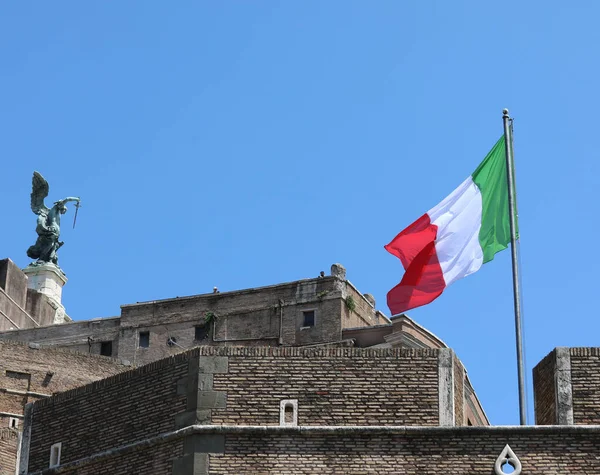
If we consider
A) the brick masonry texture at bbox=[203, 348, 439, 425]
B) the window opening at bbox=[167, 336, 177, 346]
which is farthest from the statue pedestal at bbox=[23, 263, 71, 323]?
the brick masonry texture at bbox=[203, 348, 439, 425]

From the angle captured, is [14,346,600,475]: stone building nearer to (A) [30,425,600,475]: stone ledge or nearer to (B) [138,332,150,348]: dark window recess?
(A) [30,425,600,475]: stone ledge

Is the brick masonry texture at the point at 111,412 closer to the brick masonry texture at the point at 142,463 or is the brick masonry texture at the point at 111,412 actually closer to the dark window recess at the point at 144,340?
the brick masonry texture at the point at 142,463

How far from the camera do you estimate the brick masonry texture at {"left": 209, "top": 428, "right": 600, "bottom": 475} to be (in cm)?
2798


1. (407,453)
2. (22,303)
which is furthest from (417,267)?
(22,303)

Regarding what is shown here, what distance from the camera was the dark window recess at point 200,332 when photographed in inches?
2603

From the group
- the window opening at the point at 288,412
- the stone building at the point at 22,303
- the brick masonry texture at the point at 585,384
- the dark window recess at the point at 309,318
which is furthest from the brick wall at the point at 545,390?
the stone building at the point at 22,303

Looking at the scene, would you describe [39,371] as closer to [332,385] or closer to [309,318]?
[309,318]

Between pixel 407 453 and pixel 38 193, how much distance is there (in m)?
53.7

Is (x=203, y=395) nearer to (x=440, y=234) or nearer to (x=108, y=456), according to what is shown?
(x=108, y=456)

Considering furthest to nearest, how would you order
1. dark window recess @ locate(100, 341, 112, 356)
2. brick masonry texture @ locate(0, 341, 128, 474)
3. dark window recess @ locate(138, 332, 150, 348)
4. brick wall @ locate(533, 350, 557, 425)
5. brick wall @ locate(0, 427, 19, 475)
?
dark window recess @ locate(100, 341, 112, 356) < dark window recess @ locate(138, 332, 150, 348) < brick masonry texture @ locate(0, 341, 128, 474) < brick wall @ locate(0, 427, 19, 475) < brick wall @ locate(533, 350, 557, 425)

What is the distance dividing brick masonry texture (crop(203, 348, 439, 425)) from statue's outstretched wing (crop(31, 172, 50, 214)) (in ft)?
168

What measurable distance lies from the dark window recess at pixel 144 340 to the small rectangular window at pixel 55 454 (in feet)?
118

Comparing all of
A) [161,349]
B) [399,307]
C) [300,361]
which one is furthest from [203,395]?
[161,349]

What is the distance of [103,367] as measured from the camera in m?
58.4
